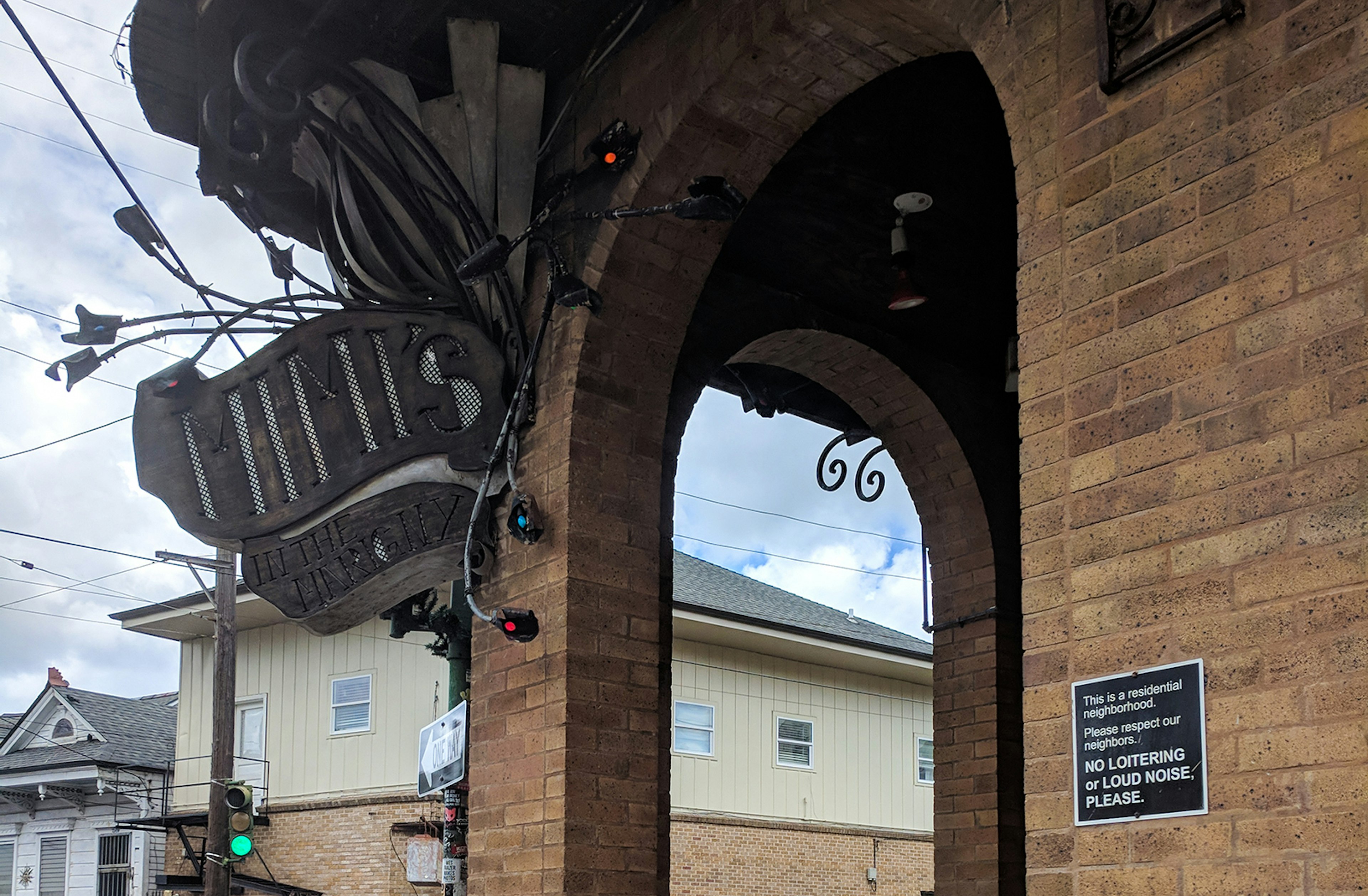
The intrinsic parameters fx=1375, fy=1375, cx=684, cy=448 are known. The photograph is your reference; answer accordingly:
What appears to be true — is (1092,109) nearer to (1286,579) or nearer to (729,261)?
(1286,579)

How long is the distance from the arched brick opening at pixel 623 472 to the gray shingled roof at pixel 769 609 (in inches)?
464

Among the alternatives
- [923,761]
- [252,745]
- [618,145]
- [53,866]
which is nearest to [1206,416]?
[618,145]

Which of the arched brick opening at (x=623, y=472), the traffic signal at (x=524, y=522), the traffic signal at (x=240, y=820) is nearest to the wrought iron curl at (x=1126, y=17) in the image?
the arched brick opening at (x=623, y=472)

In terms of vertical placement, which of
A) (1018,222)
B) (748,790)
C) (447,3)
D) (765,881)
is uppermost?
(447,3)

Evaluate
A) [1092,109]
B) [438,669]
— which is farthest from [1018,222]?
[438,669]

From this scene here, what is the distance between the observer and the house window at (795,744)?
795 inches

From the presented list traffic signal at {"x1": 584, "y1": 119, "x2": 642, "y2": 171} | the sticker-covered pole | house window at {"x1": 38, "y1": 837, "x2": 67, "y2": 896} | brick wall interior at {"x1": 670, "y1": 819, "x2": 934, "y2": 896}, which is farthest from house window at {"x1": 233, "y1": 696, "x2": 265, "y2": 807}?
traffic signal at {"x1": 584, "y1": 119, "x2": 642, "y2": 171}

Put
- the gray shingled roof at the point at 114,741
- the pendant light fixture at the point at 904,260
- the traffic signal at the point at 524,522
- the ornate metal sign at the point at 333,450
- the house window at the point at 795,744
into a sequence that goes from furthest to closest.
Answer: the gray shingled roof at the point at 114,741
the house window at the point at 795,744
the pendant light fixture at the point at 904,260
the ornate metal sign at the point at 333,450
the traffic signal at the point at 524,522

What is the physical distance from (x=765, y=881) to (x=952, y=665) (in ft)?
38.2

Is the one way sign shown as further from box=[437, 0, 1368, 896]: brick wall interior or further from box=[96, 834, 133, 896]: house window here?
box=[96, 834, 133, 896]: house window

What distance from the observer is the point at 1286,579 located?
10.1ft

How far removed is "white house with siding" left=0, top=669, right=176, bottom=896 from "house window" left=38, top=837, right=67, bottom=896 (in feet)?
0.04

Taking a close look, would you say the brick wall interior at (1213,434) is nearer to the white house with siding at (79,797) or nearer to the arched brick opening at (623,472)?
the arched brick opening at (623,472)

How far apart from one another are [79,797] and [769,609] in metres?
11.9
